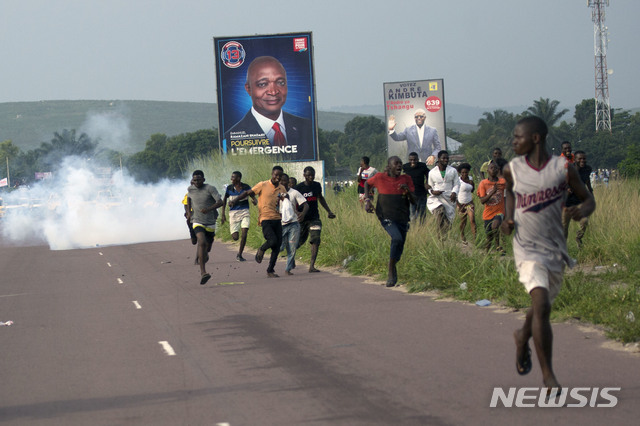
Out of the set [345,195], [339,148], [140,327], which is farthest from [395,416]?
[339,148]

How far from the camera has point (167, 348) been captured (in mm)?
8430

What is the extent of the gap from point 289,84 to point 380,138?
305 feet

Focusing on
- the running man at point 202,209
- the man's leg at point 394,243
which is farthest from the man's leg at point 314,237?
the man's leg at point 394,243

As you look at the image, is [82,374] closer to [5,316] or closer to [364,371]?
[364,371]

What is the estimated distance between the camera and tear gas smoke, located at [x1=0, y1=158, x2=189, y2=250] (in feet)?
103

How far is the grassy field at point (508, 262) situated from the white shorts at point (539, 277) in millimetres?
2123

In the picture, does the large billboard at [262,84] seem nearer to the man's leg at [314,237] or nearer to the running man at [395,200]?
the man's leg at [314,237]

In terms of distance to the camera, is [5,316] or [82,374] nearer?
[82,374]

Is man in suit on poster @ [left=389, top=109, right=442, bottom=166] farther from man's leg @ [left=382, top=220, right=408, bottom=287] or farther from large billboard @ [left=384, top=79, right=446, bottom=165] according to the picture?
man's leg @ [left=382, top=220, right=408, bottom=287]

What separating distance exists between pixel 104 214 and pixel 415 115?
15.2m

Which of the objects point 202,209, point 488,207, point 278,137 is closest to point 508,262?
point 488,207

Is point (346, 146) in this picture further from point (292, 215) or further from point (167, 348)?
point (167, 348)

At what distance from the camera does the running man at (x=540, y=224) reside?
5707 mm

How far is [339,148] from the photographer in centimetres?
14200
